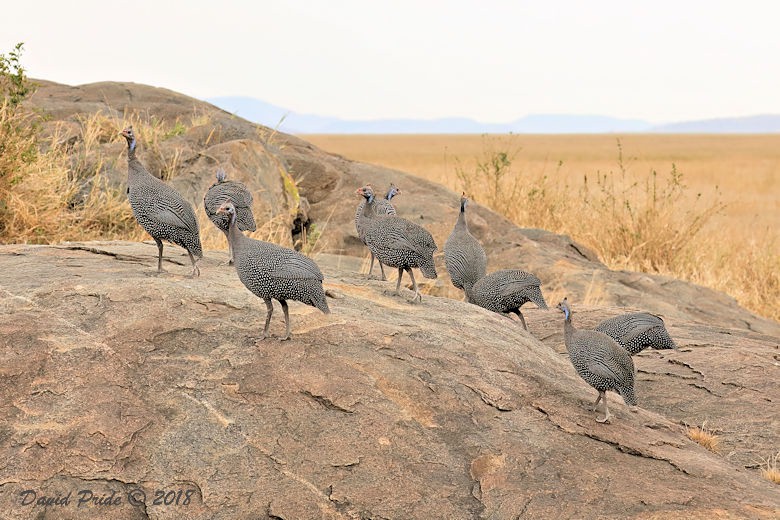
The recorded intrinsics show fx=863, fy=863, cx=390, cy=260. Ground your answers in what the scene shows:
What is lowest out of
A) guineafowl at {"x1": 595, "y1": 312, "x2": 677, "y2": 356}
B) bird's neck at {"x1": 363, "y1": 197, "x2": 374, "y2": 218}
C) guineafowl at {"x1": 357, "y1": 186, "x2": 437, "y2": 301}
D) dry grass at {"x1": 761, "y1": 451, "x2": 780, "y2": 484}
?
dry grass at {"x1": 761, "y1": 451, "x2": 780, "y2": 484}

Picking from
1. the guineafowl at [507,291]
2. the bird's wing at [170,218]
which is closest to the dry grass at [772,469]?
the guineafowl at [507,291]

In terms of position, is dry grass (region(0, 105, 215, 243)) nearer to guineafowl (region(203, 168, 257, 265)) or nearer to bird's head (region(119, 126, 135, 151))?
guineafowl (region(203, 168, 257, 265))

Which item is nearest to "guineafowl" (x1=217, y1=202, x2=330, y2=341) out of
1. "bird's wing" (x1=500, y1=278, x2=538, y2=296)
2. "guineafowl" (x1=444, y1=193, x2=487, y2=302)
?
"bird's wing" (x1=500, y1=278, x2=538, y2=296)

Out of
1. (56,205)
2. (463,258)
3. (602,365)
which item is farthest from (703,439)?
(56,205)

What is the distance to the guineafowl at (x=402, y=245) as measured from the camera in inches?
266

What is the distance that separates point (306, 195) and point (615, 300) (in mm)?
Answer: 5510

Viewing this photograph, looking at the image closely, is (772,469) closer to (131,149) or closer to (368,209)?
(368,209)

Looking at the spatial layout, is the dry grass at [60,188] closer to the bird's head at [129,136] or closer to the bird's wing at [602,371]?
the bird's head at [129,136]

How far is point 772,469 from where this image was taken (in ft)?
19.7

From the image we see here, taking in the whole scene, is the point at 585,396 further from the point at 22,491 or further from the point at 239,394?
the point at 22,491

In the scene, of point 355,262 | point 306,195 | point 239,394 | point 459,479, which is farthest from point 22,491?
point 306,195

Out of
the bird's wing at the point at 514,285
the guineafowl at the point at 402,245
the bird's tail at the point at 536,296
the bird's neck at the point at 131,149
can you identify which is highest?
the bird's neck at the point at 131,149

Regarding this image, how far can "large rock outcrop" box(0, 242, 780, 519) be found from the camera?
4477mm

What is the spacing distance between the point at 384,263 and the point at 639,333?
2272 mm
